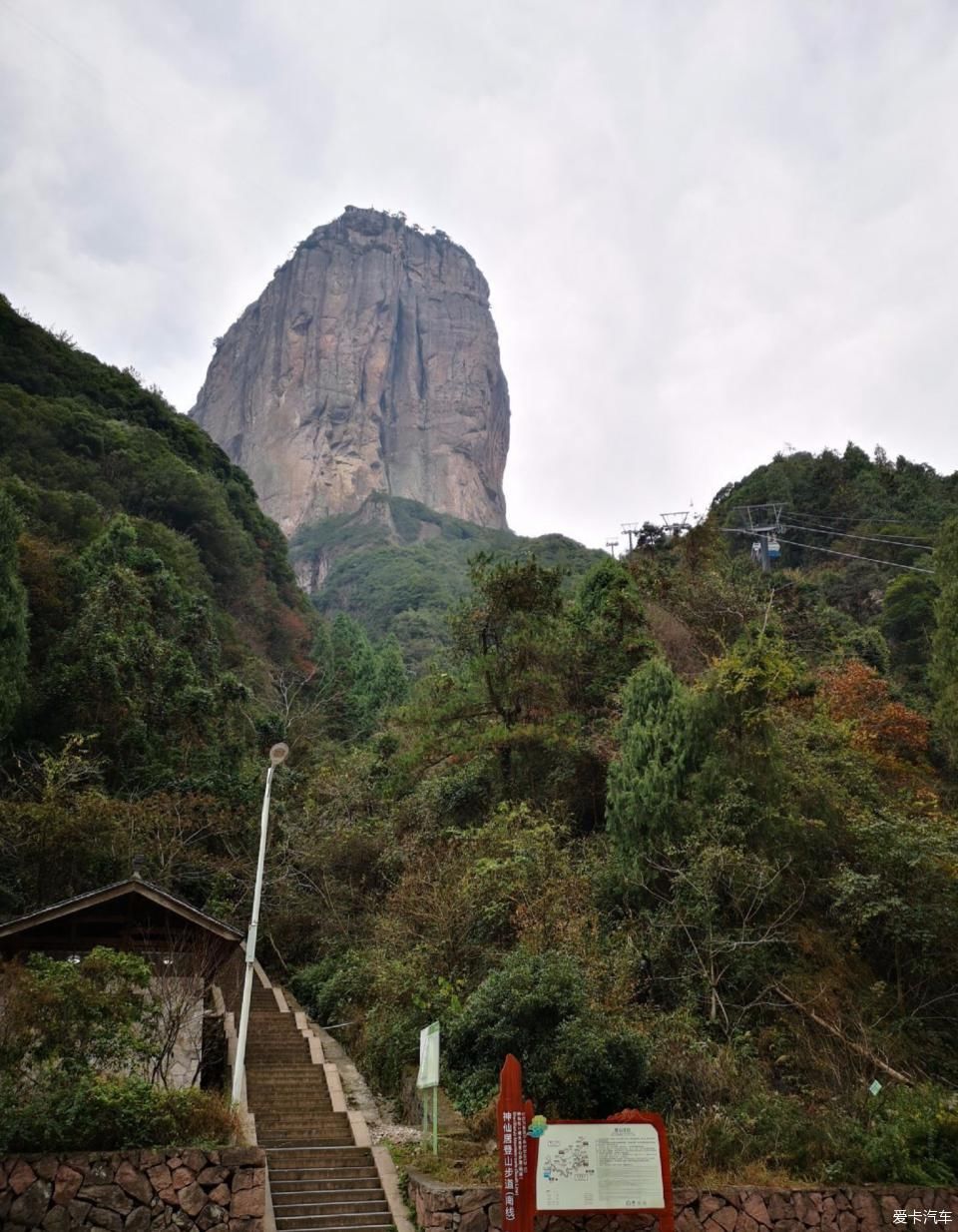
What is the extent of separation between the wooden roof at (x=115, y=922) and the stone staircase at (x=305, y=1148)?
2616mm

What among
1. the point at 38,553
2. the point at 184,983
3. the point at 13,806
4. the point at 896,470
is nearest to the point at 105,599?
the point at 38,553

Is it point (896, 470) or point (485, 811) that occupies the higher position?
point (896, 470)

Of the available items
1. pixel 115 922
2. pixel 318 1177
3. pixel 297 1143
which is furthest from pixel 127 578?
pixel 318 1177

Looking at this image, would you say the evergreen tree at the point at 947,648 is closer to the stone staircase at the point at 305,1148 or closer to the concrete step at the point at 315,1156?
the stone staircase at the point at 305,1148

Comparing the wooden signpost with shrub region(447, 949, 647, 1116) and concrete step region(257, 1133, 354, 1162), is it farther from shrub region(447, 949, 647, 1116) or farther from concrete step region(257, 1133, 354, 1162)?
concrete step region(257, 1133, 354, 1162)

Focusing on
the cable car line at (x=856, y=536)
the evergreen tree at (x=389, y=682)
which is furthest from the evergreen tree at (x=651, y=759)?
the cable car line at (x=856, y=536)

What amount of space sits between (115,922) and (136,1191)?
5564 millimetres

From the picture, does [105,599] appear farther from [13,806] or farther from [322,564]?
[322,564]

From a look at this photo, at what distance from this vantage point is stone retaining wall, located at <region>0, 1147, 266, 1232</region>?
9094 mm

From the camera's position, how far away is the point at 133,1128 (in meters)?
9.73

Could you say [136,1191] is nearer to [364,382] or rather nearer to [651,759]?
[651,759]

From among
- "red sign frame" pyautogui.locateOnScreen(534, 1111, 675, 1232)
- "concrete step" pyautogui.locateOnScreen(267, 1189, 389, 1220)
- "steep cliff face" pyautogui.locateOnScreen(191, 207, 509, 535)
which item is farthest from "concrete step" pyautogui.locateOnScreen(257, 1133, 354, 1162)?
"steep cliff face" pyautogui.locateOnScreen(191, 207, 509, 535)

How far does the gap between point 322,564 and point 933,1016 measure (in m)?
85.8

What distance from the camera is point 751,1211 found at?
32.6ft
